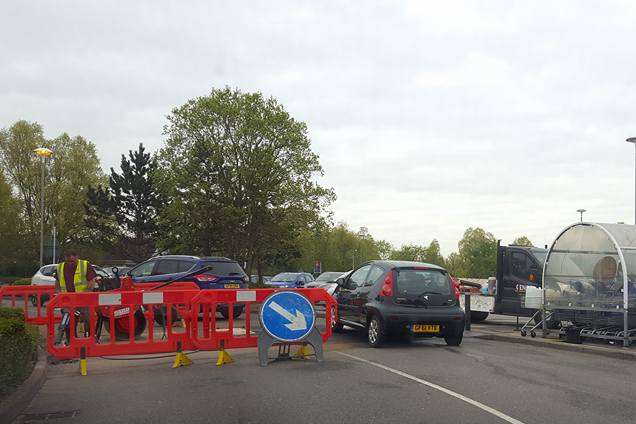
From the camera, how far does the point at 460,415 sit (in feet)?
19.5

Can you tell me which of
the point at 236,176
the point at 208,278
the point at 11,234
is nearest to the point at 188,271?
the point at 208,278

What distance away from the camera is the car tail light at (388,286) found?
11.2m

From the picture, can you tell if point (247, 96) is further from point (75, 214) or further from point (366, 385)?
point (366, 385)

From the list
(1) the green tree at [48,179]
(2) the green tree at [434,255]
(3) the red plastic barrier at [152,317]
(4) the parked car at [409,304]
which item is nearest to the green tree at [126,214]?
(1) the green tree at [48,179]

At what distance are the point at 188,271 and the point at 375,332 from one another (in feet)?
26.4

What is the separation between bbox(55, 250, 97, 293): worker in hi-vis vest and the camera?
36.8 feet

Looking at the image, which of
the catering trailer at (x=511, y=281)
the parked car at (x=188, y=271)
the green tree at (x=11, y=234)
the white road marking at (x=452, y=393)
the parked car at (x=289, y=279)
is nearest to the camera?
the white road marking at (x=452, y=393)

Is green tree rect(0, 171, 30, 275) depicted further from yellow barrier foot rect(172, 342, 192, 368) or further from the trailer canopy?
the trailer canopy

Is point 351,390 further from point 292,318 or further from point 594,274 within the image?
point 594,274

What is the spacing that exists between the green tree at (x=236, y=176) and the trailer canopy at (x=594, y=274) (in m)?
26.3

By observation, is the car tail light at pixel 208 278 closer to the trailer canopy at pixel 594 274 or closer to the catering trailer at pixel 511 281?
the catering trailer at pixel 511 281

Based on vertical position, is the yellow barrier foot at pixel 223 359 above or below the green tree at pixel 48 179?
below

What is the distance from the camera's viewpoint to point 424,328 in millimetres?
11055

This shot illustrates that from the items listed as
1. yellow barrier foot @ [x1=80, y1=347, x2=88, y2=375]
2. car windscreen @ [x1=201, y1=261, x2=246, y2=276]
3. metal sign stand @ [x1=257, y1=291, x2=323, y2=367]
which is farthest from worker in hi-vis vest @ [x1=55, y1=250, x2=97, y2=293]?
car windscreen @ [x1=201, y1=261, x2=246, y2=276]
